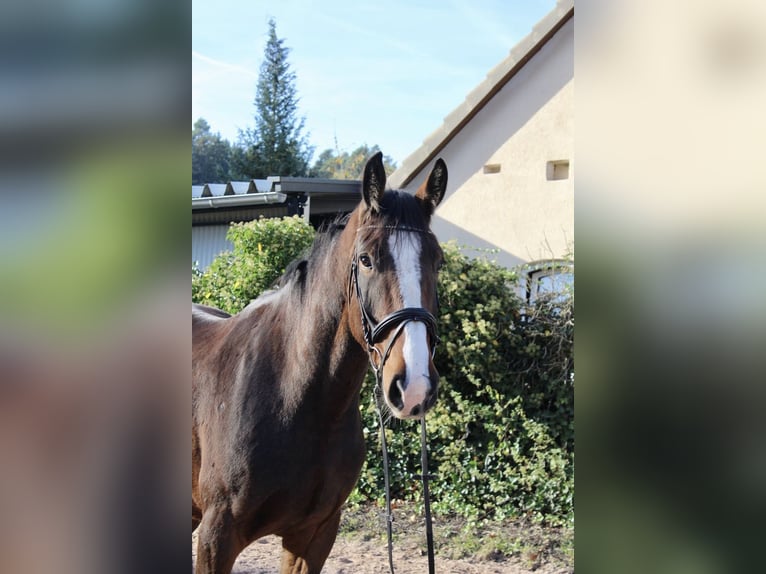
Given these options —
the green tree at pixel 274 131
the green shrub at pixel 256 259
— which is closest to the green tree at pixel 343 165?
the green tree at pixel 274 131

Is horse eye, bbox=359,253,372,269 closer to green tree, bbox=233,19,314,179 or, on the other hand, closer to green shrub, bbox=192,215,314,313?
green shrub, bbox=192,215,314,313

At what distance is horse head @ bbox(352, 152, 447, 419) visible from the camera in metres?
2.18

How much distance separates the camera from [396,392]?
2.23 m

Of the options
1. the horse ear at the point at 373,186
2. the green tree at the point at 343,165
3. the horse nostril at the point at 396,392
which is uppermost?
the green tree at the point at 343,165

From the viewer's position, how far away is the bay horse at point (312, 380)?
2.40 m

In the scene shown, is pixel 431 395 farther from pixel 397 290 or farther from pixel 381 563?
pixel 381 563

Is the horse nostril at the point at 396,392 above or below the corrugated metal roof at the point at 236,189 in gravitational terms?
below

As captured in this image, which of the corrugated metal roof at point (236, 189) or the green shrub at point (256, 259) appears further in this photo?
the corrugated metal roof at point (236, 189)

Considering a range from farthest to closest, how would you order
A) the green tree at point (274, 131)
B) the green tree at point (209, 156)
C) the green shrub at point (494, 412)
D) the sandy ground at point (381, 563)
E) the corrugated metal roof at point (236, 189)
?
the green tree at point (209, 156), the green tree at point (274, 131), the corrugated metal roof at point (236, 189), the green shrub at point (494, 412), the sandy ground at point (381, 563)

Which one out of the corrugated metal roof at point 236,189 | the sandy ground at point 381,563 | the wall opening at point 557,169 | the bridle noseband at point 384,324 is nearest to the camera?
the bridle noseband at point 384,324

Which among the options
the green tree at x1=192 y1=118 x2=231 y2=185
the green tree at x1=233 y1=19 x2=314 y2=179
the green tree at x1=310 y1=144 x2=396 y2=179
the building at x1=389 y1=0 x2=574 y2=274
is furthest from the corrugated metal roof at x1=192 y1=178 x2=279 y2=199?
the green tree at x1=192 y1=118 x2=231 y2=185

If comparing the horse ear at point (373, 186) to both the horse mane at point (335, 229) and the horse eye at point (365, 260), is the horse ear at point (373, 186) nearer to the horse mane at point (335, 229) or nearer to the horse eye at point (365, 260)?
the horse mane at point (335, 229)
